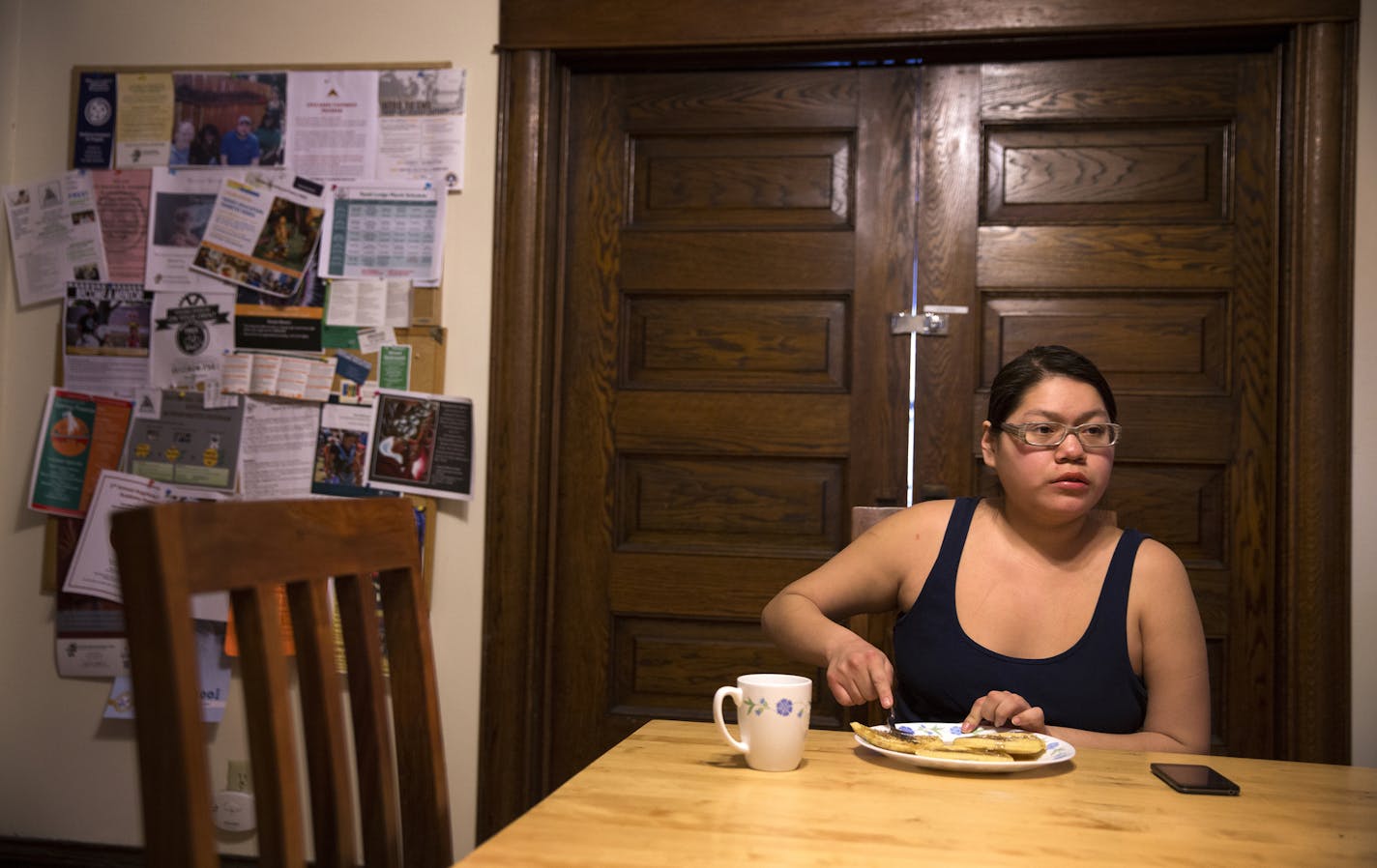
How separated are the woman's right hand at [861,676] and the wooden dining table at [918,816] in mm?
116

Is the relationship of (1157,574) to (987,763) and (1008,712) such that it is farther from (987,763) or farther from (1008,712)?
(987,763)

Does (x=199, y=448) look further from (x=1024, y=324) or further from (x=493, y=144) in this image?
(x=1024, y=324)

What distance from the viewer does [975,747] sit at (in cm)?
115

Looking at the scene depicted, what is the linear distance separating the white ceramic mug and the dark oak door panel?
4.86 feet

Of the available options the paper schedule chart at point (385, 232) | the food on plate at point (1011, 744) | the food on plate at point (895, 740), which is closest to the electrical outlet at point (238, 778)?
the paper schedule chart at point (385, 232)

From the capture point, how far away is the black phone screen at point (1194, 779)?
3.58 ft

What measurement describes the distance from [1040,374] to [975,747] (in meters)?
0.75

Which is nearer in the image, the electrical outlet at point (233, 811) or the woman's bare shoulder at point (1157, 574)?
the woman's bare shoulder at point (1157, 574)

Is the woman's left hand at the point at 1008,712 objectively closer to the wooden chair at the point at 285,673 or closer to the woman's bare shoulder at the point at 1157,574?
the woman's bare shoulder at the point at 1157,574

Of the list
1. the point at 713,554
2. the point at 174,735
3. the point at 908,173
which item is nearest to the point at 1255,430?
the point at 908,173

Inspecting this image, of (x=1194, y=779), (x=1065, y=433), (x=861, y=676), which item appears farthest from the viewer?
(x=1065, y=433)

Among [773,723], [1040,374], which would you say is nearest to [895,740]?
→ [773,723]

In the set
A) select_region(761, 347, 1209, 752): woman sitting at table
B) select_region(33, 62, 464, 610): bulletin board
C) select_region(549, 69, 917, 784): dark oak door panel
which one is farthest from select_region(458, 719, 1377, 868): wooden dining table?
select_region(33, 62, 464, 610): bulletin board

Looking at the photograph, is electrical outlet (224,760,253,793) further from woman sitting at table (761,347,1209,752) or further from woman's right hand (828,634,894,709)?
woman's right hand (828,634,894,709)
